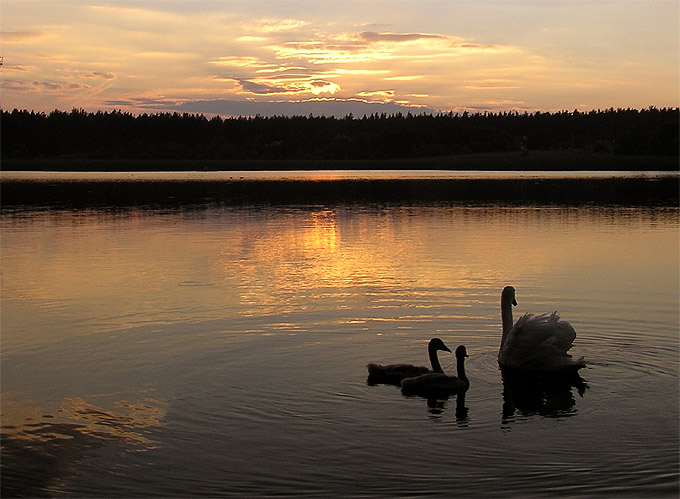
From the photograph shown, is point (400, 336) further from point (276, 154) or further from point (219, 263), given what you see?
point (276, 154)

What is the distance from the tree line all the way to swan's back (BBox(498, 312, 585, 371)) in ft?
474

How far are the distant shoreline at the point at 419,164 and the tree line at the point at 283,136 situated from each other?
4.91 metres

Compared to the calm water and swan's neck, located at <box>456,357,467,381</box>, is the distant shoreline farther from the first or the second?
swan's neck, located at <box>456,357,467,381</box>

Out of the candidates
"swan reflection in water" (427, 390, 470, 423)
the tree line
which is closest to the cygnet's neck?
"swan reflection in water" (427, 390, 470, 423)

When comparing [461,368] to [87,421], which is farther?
[461,368]

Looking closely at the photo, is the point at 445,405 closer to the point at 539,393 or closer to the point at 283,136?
the point at 539,393

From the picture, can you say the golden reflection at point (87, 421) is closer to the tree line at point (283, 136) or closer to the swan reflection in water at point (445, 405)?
the swan reflection in water at point (445, 405)

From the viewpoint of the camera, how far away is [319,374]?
36.7 feet

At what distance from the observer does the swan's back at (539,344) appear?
1139 cm

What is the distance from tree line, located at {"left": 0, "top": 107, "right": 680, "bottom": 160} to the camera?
166 meters

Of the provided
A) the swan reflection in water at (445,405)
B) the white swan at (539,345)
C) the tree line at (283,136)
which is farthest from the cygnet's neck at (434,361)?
the tree line at (283,136)

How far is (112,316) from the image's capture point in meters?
14.6

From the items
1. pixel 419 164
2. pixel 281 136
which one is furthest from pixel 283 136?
pixel 419 164

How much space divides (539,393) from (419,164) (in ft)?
450
